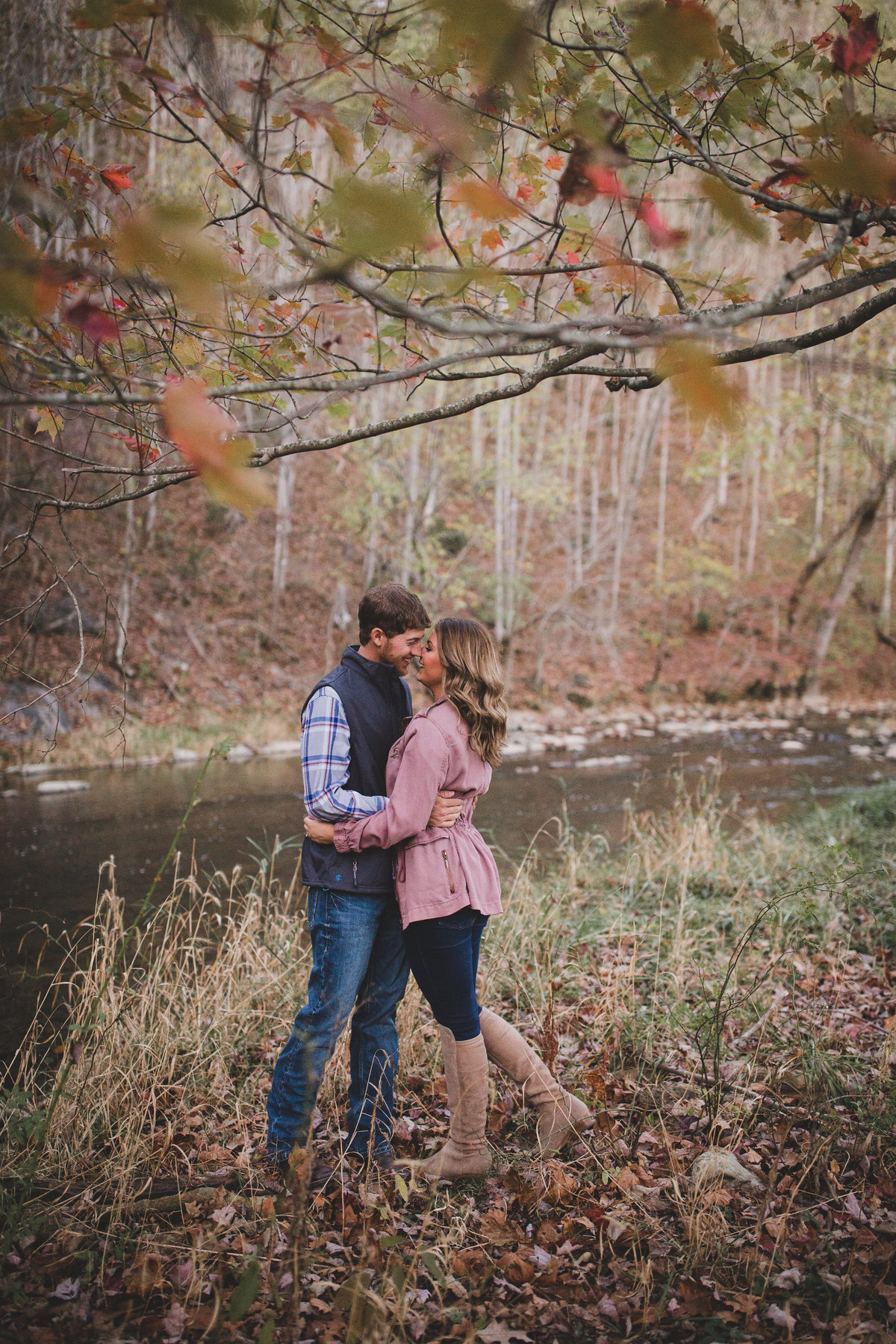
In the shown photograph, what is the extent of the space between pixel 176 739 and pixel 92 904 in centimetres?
624

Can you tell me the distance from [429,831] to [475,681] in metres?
0.52

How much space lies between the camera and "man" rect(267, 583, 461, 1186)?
8.23 ft

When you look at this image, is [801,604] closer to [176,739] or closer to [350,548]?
[350,548]

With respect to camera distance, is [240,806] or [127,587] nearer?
[240,806]

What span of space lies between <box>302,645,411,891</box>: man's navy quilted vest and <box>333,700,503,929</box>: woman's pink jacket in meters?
0.08

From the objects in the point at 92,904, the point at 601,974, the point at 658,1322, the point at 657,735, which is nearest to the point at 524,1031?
the point at 601,974

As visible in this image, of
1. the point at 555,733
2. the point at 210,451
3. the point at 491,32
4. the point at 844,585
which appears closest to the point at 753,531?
the point at 844,585

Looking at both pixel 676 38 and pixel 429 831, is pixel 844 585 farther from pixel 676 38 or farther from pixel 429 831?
pixel 676 38

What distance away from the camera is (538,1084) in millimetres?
2670

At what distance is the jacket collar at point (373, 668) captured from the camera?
267 centimetres

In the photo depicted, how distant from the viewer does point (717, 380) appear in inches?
34.1

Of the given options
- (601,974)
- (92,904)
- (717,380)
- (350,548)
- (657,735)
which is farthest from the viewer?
(350,548)

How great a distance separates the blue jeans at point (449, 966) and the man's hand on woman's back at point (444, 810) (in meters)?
0.28

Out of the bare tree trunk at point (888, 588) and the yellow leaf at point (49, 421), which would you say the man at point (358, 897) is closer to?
the yellow leaf at point (49, 421)
